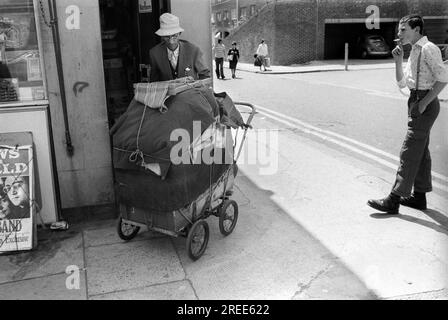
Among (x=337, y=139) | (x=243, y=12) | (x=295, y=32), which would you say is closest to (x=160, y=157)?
(x=337, y=139)

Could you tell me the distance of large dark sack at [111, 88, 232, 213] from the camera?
145 inches

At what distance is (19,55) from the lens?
14.8 feet

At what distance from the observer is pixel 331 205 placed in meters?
5.30

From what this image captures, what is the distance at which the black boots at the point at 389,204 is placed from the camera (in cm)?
496

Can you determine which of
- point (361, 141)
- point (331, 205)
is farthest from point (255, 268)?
point (361, 141)

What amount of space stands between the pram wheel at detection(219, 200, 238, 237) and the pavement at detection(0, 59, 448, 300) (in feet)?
0.30

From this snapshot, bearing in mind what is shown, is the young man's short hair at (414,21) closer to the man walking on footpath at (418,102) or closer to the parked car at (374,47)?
the man walking on footpath at (418,102)

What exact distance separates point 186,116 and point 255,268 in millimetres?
1410

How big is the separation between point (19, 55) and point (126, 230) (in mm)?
2002

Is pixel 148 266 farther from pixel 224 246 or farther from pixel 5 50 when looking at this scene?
pixel 5 50
